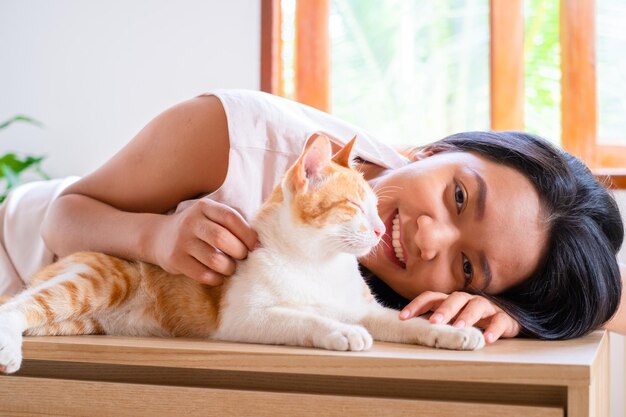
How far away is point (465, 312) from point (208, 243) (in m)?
0.35

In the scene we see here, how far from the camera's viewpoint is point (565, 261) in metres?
1.04

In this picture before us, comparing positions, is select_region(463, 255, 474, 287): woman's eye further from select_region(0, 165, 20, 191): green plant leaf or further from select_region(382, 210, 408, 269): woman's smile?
select_region(0, 165, 20, 191): green plant leaf

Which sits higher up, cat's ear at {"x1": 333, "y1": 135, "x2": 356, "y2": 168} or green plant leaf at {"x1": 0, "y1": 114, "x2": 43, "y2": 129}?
cat's ear at {"x1": 333, "y1": 135, "x2": 356, "y2": 168}

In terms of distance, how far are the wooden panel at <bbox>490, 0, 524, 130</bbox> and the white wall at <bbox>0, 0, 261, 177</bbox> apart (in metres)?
0.72

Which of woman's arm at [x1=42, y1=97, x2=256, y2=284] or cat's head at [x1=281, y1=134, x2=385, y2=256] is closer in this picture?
cat's head at [x1=281, y1=134, x2=385, y2=256]

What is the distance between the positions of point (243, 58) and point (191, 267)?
4.54ft

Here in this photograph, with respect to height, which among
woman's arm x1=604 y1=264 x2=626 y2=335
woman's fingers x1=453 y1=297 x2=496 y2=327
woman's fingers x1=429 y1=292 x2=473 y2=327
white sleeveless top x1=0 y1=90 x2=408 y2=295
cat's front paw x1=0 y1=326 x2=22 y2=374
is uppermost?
white sleeveless top x1=0 y1=90 x2=408 y2=295

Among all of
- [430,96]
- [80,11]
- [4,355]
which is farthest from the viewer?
[80,11]

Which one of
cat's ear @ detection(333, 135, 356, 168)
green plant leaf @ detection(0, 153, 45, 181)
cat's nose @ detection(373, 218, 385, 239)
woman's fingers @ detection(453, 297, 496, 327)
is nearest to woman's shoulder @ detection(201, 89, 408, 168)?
cat's ear @ detection(333, 135, 356, 168)

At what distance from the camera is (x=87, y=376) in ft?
2.75

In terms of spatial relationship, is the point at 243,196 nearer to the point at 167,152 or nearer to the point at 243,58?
the point at 167,152

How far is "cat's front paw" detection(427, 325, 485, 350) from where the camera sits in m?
0.78

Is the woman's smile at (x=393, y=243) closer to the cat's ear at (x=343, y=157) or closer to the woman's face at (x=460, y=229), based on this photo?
the woman's face at (x=460, y=229)

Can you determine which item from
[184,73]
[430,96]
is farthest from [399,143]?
[184,73]
